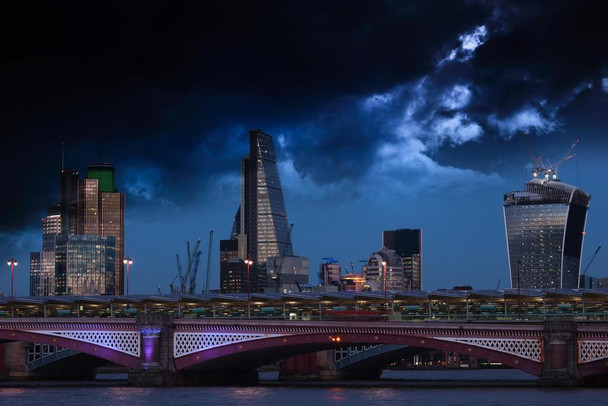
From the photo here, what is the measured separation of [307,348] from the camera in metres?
144

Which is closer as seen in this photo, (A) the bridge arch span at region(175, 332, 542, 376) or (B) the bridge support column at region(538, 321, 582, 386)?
(B) the bridge support column at region(538, 321, 582, 386)

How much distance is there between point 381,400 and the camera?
377 ft

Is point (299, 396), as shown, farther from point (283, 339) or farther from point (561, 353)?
point (561, 353)

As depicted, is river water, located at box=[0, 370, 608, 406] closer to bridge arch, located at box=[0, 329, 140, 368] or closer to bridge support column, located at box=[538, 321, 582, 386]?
bridge support column, located at box=[538, 321, 582, 386]

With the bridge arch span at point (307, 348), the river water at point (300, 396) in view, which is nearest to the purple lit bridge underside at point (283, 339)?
the bridge arch span at point (307, 348)

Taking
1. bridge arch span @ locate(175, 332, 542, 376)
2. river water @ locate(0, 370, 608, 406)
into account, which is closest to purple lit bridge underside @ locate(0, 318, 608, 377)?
bridge arch span @ locate(175, 332, 542, 376)

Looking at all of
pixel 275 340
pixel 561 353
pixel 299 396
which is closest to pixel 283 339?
pixel 275 340

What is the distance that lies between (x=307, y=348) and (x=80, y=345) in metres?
27.4

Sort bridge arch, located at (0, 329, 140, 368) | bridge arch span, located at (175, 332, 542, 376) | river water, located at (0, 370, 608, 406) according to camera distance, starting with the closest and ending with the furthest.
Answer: river water, located at (0, 370, 608, 406)
bridge arch span, located at (175, 332, 542, 376)
bridge arch, located at (0, 329, 140, 368)

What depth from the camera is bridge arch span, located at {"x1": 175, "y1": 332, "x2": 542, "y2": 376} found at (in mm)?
120831

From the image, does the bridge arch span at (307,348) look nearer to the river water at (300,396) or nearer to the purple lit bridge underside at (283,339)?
the purple lit bridge underside at (283,339)

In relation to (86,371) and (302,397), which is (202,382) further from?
(86,371)

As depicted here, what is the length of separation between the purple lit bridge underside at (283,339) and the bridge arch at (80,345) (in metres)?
0.12

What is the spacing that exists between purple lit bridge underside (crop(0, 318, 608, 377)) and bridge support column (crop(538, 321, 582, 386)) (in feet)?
0.33
